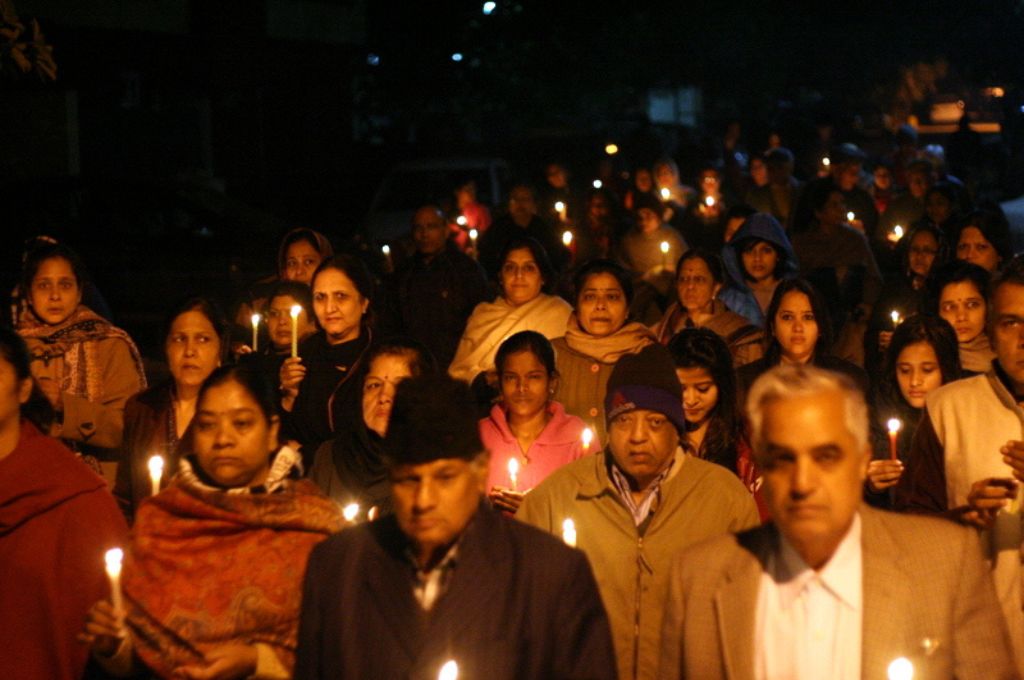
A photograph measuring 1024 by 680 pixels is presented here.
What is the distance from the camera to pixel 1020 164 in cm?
3316

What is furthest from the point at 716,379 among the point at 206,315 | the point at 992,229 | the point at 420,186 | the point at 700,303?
the point at 420,186

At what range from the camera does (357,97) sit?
3434 centimetres

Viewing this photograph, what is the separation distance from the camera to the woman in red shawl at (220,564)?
447 centimetres

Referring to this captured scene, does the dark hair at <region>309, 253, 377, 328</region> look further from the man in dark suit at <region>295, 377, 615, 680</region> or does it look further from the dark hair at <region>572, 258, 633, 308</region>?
the man in dark suit at <region>295, 377, 615, 680</region>

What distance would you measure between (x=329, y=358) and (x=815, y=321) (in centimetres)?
233

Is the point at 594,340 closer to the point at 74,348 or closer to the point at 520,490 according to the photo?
the point at 520,490


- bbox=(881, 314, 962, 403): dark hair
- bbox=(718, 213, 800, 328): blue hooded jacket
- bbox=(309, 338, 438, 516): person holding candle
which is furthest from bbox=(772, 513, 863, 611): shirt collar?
bbox=(718, 213, 800, 328): blue hooded jacket

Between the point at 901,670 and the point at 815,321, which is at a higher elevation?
the point at 815,321

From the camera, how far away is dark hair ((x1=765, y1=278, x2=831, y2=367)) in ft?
26.0

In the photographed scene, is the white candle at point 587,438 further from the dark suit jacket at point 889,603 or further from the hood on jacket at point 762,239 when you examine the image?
the hood on jacket at point 762,239

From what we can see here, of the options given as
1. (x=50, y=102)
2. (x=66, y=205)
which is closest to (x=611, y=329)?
(x=66, y=205)

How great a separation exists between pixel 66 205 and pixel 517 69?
824 inches

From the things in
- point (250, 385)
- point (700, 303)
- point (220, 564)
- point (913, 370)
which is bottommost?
point (220, 564)

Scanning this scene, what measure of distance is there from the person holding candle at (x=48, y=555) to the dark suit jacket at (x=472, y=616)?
143cm
